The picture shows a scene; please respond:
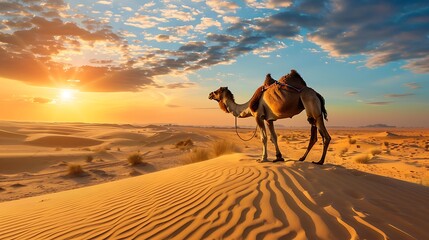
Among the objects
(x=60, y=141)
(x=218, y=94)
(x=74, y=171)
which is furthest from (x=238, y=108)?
(x=60, y=141)

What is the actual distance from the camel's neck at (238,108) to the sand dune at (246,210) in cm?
256

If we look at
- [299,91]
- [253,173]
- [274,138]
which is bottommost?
[253,173]

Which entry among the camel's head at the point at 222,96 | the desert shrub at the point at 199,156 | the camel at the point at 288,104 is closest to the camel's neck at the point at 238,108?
the camel at the point at 288,104

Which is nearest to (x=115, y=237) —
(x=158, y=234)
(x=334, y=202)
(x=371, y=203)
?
(x=158, y=234)

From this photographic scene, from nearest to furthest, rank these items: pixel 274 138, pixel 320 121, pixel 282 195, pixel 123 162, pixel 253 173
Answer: pixel 282 195 → pixel 253 173 → pixel 320 121 → pixel 274 138 → pixel 123 162

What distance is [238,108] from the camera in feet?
32.6

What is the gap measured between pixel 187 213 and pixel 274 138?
4724 millimetres

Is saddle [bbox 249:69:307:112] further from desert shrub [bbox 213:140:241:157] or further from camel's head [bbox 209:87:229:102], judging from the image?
desert shrub [bbox 213:140:241:157]

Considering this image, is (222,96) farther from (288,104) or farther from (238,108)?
(288,104)

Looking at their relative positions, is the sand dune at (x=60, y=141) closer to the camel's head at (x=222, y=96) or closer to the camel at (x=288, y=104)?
the camel's head at (x=222, y=96)

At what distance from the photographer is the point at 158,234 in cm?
405

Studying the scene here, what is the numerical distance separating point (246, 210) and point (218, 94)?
21.5 ft

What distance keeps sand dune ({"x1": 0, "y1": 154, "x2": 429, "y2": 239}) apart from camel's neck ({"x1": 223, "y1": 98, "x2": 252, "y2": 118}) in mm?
2564

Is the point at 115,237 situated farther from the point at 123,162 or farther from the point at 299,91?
the point at 123,162
